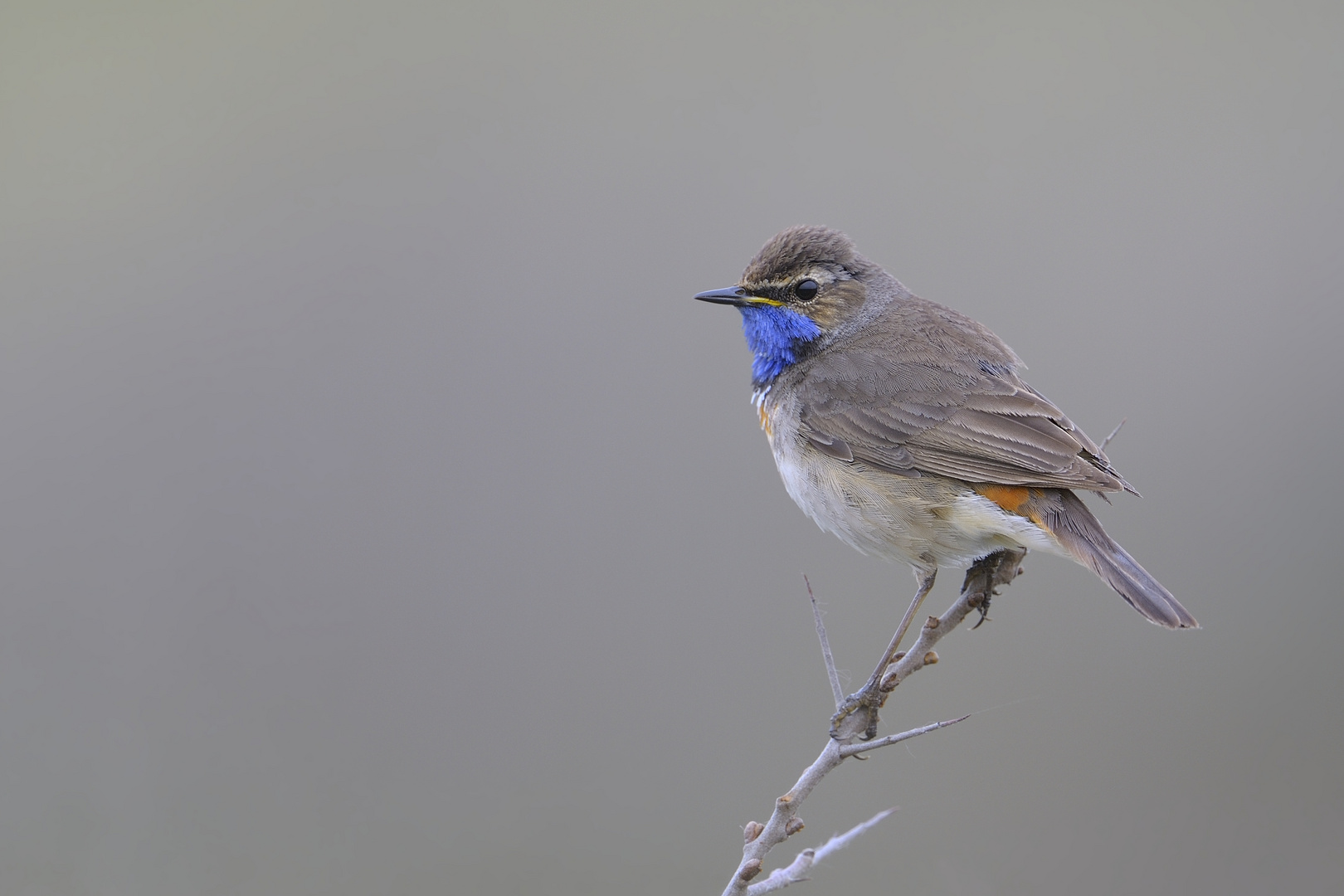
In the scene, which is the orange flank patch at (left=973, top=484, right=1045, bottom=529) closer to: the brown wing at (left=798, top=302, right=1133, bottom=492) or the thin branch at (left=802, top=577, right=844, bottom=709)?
the brown wing at (left=798, top=302, right=1133, bottom=492)

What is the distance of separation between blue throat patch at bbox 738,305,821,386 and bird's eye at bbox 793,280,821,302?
7cm

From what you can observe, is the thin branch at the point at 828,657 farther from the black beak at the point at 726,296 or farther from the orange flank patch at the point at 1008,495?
the black beak at the point at 726,296

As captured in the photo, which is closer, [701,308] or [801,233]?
[801,233]

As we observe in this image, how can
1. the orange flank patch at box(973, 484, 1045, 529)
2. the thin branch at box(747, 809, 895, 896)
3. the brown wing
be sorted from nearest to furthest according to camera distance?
the thin branch at box(747, 809, 895, 896)
the orange flank patch at box(973, 484, 1045, 529)
the brown wing

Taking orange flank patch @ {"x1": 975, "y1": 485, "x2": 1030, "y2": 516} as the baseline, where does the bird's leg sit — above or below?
below

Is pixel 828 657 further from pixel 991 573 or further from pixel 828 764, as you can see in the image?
pixel 991 573

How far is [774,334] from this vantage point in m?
4.35

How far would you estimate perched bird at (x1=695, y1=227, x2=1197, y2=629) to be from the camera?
3684mm

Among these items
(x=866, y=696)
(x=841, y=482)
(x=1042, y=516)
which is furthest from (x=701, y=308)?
(x=866, y=696)

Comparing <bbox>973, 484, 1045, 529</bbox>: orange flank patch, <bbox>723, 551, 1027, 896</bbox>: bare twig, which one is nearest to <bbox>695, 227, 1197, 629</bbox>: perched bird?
<bbox>973, 484, 1045, 529</bbox>: orange flank patch

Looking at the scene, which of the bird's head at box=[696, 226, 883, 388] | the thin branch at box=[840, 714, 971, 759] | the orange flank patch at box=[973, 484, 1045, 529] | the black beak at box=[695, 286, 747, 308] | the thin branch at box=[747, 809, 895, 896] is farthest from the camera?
the bird's head at box=[696, 226, 883, 388]

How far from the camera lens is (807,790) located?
2570mm

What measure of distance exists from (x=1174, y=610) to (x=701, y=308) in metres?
4.11

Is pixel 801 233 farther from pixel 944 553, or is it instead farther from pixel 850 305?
pixel 944 553
